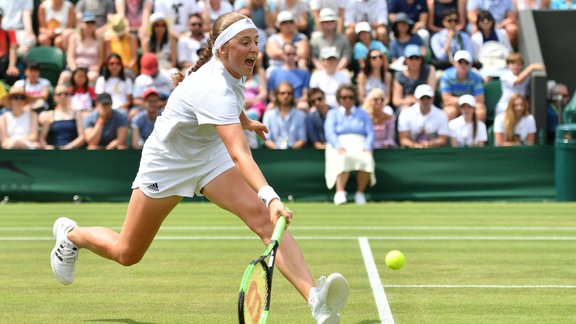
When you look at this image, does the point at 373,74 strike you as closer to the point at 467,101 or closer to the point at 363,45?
the point at 363,45

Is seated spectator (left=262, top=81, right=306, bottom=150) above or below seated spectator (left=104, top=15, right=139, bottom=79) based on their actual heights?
below

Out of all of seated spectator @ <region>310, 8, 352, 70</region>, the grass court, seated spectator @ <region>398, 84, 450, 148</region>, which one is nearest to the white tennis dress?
the grass court

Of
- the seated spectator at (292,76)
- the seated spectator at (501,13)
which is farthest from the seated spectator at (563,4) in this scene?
the seated spectator at (292,76)

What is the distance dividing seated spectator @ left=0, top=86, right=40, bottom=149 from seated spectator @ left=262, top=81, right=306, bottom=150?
3369mm

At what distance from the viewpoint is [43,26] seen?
1870 centimetres

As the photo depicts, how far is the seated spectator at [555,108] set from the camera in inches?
680

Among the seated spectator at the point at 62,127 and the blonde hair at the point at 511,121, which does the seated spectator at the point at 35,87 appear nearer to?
the seated spectator at the point at 62,127

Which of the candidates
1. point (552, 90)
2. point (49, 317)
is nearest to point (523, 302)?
point (49, 317)

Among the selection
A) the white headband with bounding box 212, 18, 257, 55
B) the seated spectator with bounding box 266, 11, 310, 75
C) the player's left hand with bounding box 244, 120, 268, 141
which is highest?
the white headband with bounding box 212, 18, 257, 55

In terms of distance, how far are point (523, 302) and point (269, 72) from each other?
10.3 meters

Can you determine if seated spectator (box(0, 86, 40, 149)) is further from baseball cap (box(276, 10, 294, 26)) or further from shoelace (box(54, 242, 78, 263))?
shoelace (box(54, 242, 78, 263))

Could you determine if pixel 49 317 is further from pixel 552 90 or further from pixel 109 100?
pixel 552 90

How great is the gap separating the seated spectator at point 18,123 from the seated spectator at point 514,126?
22.1 feet

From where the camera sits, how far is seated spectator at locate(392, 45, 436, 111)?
17.1 meters
